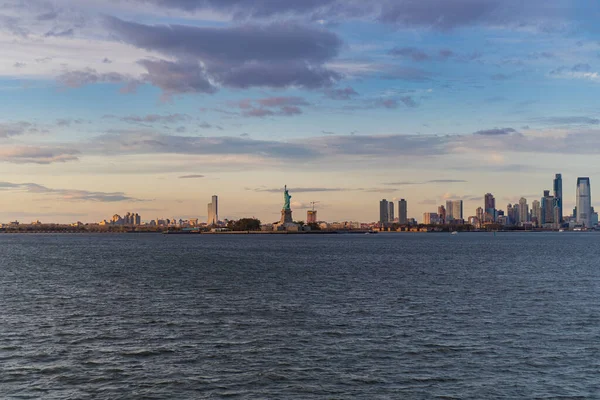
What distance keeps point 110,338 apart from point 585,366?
74.7ft

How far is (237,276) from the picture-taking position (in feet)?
229

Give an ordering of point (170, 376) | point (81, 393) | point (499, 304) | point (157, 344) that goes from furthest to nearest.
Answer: point (499, 304) < point (157, 344) < point (170, 376) < point (81, 393)

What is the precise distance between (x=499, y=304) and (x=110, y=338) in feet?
88.8

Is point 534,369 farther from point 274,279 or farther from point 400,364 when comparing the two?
point 274,279

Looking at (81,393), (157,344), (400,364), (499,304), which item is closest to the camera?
(81,393)

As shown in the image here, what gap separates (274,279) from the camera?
2618 inches

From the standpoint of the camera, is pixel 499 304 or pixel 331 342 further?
pixel 499 304

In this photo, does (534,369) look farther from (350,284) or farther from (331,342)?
(350,284)

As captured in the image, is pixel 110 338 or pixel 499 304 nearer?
pixel 110 338

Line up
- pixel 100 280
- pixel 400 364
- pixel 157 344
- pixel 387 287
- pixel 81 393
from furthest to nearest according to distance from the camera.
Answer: pixel 100 280 < pixel 387 287 < pixel 157 344 < pixel 400 364 < pixel 81 393

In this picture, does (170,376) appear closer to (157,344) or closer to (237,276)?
(157,344)

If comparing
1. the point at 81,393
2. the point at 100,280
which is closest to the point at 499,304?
the point at 81,393

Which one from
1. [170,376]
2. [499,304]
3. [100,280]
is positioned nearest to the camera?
[170,376]

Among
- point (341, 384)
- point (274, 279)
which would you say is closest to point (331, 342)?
point (341, 384)
